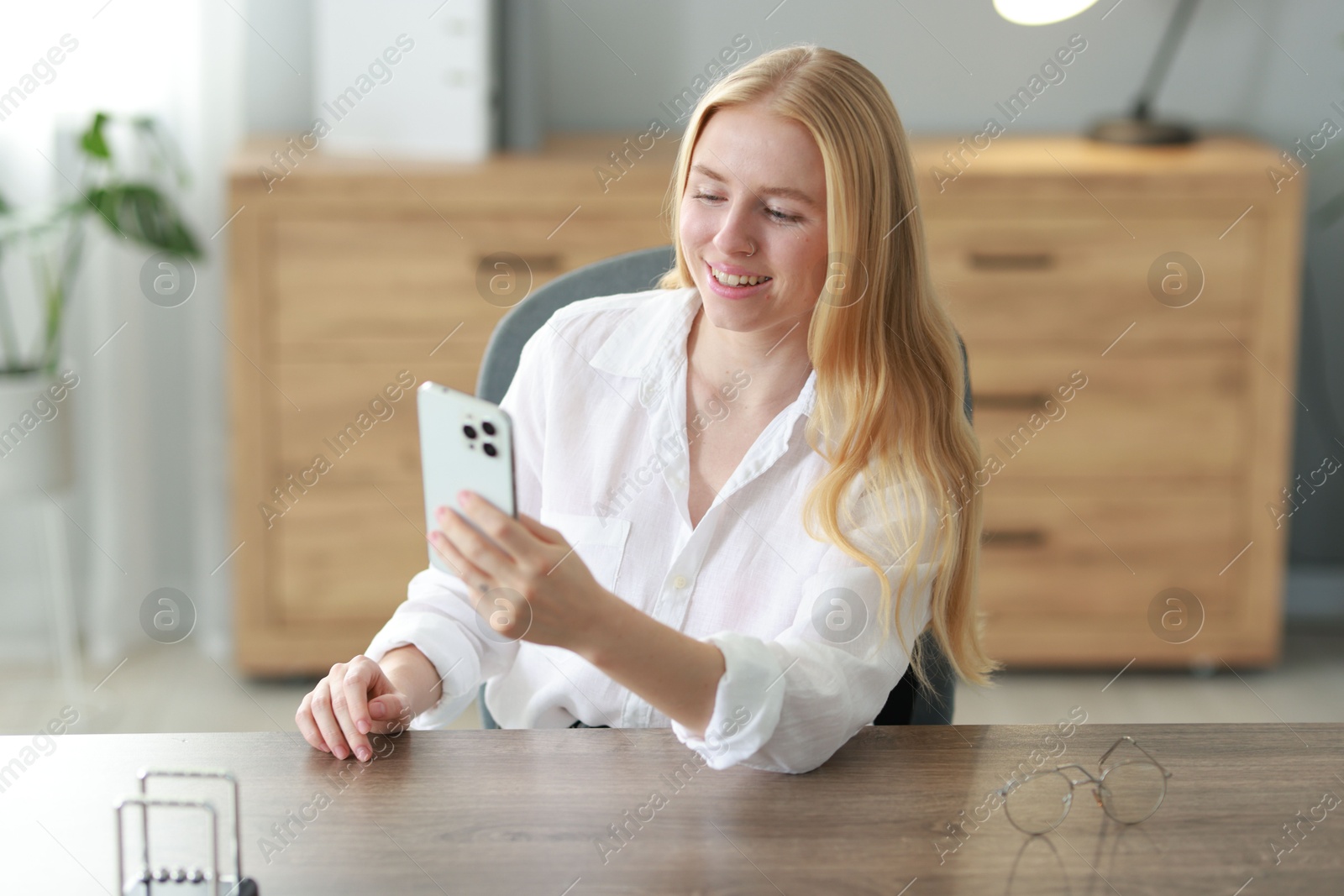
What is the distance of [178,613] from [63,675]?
0.28m

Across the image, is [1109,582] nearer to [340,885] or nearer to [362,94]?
[362,94]

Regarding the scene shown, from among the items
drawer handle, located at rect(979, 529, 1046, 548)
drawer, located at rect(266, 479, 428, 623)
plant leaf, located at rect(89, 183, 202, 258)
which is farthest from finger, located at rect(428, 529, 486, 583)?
drawer handle, located at rect(979, 529, 1046, 548)

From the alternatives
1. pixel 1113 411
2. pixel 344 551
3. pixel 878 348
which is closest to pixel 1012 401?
pixel 1113 411

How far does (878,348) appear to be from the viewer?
1.36 meters

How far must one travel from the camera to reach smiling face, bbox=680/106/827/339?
1.33 m

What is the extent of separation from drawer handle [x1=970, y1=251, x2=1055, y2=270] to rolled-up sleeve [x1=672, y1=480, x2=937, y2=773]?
1562 millimetres

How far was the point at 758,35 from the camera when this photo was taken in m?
2.98

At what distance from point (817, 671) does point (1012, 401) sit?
1760 mm

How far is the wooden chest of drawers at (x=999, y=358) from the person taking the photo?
2.68 meters

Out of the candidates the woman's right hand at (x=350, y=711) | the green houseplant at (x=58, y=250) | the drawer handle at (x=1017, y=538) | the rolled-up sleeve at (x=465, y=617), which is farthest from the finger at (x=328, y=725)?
the drawer handle at (x=1017, y=538)

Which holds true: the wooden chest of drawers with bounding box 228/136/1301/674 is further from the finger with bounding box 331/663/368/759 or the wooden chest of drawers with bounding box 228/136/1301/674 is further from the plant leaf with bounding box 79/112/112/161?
the finger with bounding box 331/663/368/759

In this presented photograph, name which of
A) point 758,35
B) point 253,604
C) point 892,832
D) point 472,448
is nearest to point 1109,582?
point 758,35

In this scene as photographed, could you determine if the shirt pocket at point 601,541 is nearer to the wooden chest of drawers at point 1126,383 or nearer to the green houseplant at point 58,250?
the wooden chest of drawers at point 1126,383

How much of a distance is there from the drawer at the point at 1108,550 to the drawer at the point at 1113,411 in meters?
0.05
